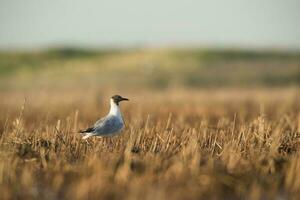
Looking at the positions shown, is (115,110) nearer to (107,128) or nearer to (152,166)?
(107,128)

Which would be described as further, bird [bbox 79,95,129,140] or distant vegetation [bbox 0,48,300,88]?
distant vegetation [bbox 0,48,300,88]

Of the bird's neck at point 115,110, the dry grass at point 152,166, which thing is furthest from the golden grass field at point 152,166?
the bird's neck at point 115,110

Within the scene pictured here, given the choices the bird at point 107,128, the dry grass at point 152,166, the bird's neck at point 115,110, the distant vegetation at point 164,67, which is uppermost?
the distant vegetation at point 164,67

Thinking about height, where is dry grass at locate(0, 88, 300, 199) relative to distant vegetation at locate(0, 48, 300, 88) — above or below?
below

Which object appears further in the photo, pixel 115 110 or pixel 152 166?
pixel 115 110

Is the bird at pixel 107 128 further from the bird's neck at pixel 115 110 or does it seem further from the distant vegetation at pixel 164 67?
the distant vegetation at pixel 164 67

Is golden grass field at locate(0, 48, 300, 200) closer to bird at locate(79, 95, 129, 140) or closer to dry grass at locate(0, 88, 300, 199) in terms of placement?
dry grass at locate(0, 88, 300, 199)

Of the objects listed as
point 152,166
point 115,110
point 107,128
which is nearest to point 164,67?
point 115,110

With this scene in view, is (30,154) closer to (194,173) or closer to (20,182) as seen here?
(20,182)

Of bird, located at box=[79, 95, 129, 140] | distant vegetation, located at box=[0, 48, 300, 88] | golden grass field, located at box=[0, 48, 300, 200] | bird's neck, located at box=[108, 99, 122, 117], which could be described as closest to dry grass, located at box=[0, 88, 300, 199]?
golden grass field, located at box=[0, 48, 300, 200]

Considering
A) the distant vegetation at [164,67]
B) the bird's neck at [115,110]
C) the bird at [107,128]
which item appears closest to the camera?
the bird at [107,128]

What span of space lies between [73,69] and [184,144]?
174 ft

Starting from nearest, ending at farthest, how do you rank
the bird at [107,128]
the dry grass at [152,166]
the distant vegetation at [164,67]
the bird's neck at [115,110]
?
the dry grass at [152,166]
the bird at [107,128]
the bird's neck at [115,110]
the distant vegetation at [164,67]

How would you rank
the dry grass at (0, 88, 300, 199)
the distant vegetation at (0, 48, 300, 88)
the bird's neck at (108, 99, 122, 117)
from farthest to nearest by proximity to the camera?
1. the distant vegetation at (0, 48, 300, 88)
2. the bird's neck at (108, 99, 122, 117)
3. the dry grass at (0, 88, 300, 199)
